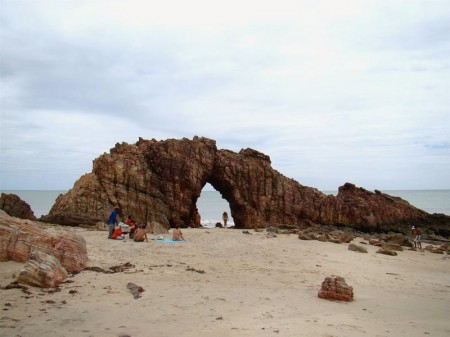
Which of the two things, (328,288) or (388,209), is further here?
(388,209)

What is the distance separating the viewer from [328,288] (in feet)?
32.2

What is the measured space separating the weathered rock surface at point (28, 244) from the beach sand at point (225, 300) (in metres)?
0.38

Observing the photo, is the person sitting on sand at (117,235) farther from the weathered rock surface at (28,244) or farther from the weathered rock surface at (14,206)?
the weathered rock surface at (14,206)

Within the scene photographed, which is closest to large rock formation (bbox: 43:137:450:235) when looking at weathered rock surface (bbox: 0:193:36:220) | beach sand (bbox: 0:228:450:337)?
weathered rock surface (bbox: 0:193:36:220)

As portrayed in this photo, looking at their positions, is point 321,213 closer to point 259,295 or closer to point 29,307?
point 259,295

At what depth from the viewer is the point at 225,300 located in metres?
8.93

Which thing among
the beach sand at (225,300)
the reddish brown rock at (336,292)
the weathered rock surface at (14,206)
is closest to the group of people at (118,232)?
the beach sand at (225,300)

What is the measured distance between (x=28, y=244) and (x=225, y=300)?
592 centimetres

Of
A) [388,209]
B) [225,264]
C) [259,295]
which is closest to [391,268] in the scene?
[225,264]

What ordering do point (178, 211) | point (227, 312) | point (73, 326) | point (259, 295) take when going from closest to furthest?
point (73, 326) → point (227, 312) → point (259, 295) → point (178, 211)

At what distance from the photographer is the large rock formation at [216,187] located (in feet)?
99.0

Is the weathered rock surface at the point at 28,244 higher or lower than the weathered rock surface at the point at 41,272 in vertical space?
higher

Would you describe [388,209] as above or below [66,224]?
above

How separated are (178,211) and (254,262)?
18816mm
